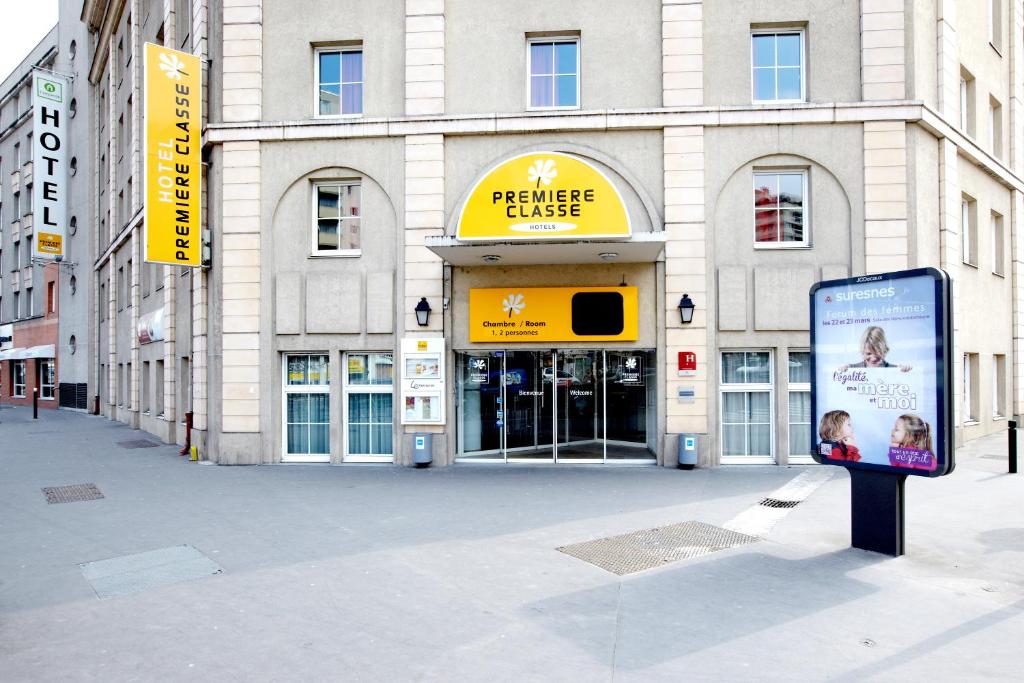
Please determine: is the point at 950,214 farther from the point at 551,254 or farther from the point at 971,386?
the point at 551,254

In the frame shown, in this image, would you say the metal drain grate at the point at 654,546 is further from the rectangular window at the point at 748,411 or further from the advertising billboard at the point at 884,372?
the rectangular window at the point at 748,411

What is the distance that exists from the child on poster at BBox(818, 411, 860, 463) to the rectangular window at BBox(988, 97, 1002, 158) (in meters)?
15.2

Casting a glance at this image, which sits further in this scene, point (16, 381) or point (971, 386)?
point (16, 381)

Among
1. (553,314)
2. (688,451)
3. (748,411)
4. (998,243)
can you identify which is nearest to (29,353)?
(553,314)

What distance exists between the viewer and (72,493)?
11.2 metres

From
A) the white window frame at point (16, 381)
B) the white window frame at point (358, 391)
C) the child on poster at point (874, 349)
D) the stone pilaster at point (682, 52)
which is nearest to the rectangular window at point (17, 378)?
the white window frame at point (16, 381)

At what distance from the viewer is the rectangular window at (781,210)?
13469mm

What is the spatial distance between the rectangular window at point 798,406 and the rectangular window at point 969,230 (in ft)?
21.8

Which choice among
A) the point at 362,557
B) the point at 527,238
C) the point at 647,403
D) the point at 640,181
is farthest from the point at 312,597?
the point at 640,181

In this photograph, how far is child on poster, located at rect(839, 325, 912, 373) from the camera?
7.20 metres

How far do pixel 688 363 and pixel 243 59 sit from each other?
1132cm

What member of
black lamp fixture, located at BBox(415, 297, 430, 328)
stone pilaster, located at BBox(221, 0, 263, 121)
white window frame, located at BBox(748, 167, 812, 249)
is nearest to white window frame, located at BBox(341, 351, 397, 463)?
black lamp fixture, located at BBox(415, 297, 430, 328)

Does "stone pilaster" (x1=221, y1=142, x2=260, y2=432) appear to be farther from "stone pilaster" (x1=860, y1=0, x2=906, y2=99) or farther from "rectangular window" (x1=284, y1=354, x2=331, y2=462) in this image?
"stone pilaster" (x1=860, y1=0, x2=906, y2=99)

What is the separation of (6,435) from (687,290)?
2125 cm
